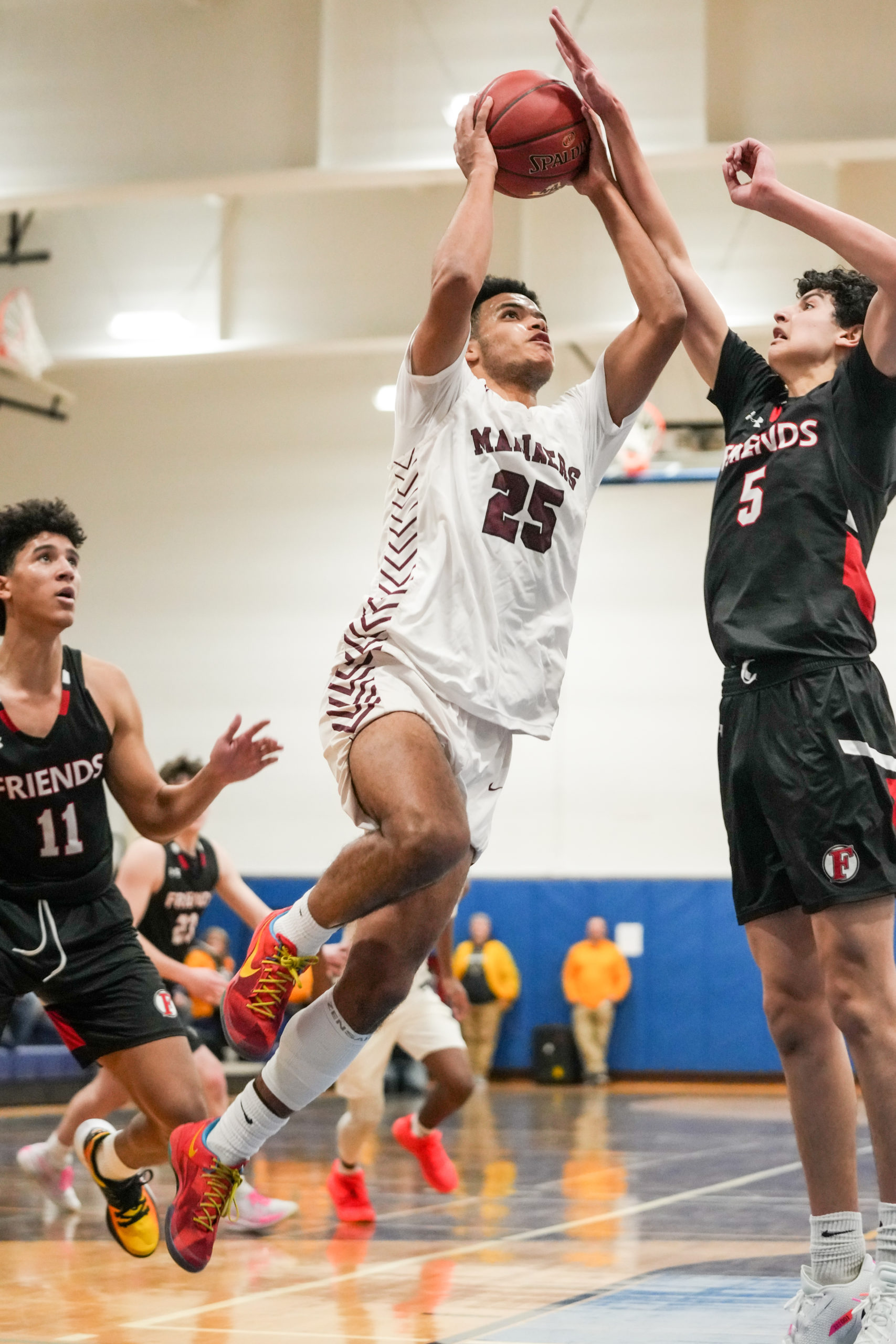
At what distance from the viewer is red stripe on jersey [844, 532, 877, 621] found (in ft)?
13.7

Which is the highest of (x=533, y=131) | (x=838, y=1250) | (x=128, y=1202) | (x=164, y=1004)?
(x=533, y=131)

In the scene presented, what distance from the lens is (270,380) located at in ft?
66.6

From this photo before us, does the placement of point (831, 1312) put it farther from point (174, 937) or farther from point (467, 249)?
point (174, 937)

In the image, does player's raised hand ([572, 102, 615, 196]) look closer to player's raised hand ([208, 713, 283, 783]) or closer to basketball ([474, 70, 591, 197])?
basketball ([474, 70, 591, 197])

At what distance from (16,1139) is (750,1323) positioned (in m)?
7.97

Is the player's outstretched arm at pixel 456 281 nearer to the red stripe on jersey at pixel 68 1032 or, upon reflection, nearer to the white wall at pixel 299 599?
the red stripe on jersey at pixel 68 1032

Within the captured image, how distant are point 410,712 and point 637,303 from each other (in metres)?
1.34

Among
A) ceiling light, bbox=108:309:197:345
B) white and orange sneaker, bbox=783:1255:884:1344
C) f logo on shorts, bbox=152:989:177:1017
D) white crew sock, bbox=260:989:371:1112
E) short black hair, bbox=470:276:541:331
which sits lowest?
white and orange sneaker, bbox=783:1255:884:1344

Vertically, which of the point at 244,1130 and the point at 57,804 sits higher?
the point at 57,804

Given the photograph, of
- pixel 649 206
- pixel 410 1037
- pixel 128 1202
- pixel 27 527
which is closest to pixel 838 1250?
pixel 128 1202

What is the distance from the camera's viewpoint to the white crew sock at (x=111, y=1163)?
5.30 metres

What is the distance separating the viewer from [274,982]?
385 centimetres

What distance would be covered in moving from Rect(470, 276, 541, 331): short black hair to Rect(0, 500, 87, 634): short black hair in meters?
1.56

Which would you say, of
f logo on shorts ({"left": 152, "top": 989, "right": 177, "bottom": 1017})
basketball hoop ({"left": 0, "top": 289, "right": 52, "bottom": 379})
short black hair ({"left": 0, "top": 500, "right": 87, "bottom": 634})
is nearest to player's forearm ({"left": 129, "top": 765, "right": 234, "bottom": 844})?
f logo on shorts ({"left": 152, "top": 989, "right": 177, "bottom": 1017})
